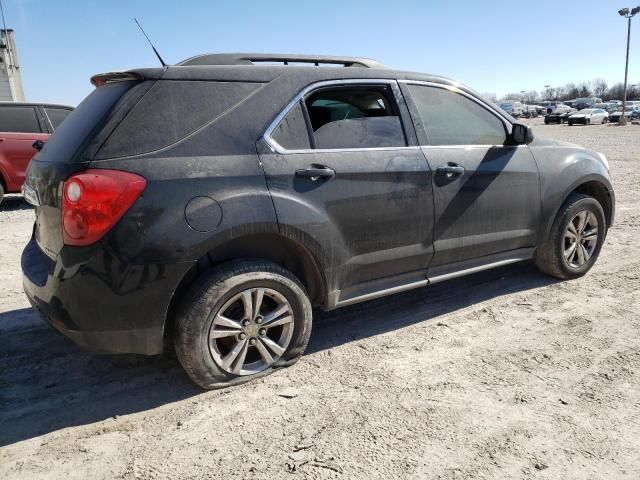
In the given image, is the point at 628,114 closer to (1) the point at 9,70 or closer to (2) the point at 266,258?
(1) the point at 9,70

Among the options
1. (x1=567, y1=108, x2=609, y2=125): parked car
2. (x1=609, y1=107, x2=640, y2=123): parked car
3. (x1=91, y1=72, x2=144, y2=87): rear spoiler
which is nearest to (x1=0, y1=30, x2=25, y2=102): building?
(x1=91, y1=72, x2=144, y2=87): rear spoiler

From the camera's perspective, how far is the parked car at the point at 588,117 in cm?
4091

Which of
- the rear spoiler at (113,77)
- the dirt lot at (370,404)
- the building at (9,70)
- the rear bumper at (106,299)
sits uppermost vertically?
the building at (9,70)

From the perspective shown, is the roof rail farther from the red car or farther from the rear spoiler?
the red car

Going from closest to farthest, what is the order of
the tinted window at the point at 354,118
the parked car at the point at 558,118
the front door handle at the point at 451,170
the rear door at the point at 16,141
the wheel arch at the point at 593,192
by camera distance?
the tinted window at the point at 354,118 < the front door handle at the point at 451,170 < the wheel arch at the point at 593,192 < the rear door at the point at 16,141 < the parked car at the point at 558,118

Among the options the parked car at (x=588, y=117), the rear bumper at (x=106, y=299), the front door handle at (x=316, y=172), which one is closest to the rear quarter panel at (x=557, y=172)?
the front door handle at (x=316, y=172)

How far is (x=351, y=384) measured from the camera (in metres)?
2.86

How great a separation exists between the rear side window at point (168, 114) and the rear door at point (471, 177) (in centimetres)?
138

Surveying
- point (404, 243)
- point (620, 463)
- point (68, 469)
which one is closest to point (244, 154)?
point (404, 243)

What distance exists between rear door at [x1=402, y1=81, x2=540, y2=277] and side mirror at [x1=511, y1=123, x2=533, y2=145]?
0.07 m

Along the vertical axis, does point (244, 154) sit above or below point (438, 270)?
above

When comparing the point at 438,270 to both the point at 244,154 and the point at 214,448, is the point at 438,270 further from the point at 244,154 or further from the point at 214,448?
the point at 214,448

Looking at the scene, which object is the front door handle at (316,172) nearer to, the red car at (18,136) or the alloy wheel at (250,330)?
the alloy wheel at (250,330)

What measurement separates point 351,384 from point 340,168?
4.23 feet
